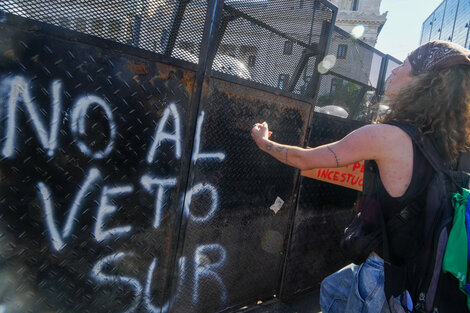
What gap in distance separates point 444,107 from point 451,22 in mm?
23367

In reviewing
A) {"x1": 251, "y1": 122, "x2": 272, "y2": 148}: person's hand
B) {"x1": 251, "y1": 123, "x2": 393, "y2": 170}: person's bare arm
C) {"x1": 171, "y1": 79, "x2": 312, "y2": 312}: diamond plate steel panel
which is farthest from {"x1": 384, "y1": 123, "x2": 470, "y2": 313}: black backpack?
{"x1": 171, "y1": 79, "x2": 312, "y2": 312}: diamond plate steel panel

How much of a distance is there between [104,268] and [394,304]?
1.76m

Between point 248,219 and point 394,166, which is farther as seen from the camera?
point 248,219

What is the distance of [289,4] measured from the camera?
8.45 feet

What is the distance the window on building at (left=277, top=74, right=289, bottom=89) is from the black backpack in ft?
4.24

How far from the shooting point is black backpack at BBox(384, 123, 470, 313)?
147 centimetres

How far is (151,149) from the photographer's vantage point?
2002 mm

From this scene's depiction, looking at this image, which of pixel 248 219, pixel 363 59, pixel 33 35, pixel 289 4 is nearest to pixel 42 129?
pixel 33 35

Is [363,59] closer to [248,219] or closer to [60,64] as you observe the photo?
[248,219]

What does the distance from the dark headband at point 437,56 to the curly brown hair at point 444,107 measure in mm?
39

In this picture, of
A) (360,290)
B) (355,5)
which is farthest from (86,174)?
(355,5)

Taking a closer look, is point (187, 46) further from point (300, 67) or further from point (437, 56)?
point (437, 56)

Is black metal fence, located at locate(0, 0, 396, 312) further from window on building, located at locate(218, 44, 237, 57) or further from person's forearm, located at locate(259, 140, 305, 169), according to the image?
person's forearm, located at locate(259, 140, 305, 169)

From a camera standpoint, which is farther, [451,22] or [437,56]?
[451,22]
